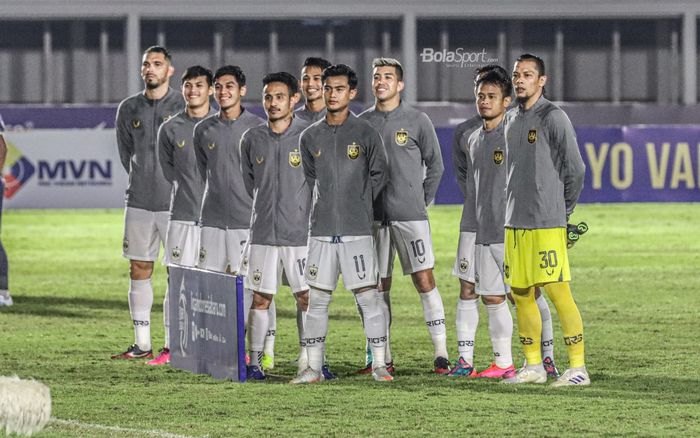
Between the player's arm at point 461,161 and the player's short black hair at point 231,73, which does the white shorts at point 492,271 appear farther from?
the player's short black hair at point 231,73

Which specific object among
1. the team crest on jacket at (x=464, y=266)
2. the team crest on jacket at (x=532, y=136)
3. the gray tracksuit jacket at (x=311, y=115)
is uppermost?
the gray tracksuit jacket at (x=311, y=115)

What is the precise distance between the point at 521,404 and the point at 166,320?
3.20 metres

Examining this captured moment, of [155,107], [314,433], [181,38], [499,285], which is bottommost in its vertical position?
[314,433]

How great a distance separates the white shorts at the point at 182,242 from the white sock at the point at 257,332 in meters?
1.00

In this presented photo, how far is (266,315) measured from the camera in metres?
10.4

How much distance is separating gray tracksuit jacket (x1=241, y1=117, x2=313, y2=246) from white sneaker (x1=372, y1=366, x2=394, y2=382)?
3.13ft

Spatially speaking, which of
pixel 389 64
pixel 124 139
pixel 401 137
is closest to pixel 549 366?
pixel 401 137

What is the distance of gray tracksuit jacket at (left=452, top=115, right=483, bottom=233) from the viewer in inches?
409

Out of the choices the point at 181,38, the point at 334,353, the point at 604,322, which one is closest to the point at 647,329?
the point at 604,322

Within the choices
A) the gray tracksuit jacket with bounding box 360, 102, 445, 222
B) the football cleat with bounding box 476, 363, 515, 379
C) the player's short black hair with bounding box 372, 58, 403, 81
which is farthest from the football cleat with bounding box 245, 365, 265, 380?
the player's short black hair with bounding box 372, 58, 403, 81

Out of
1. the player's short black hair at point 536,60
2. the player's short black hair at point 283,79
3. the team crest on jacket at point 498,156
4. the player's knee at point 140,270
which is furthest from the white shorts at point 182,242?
the player's short black hair at point 536,60

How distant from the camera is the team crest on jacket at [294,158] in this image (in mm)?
10195

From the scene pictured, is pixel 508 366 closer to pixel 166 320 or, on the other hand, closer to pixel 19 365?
pixel 166 320

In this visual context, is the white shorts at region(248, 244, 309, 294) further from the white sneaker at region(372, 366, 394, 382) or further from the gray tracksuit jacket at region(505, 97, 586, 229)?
the gray tracksuit jacket at region(505, 97, 586, 229)
